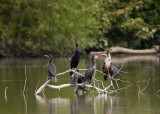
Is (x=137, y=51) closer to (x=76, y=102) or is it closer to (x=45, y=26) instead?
(x=45, y=26)

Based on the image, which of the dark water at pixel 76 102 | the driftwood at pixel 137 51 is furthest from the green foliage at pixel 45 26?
the dark water at pixel 76 102

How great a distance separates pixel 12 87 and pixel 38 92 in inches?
85.7

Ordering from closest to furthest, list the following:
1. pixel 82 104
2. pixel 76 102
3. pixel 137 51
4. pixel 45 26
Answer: pixel 82 104 → pixel 76 102 → pixel 45 26 → pixel 137 51

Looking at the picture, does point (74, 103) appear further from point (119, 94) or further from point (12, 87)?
point (12, 87)

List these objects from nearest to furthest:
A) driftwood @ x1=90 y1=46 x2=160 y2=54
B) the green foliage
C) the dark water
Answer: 1. the dark water
2. the green foliage
3. driftwood @ x1=90 y1=46 x2=160 y2=54

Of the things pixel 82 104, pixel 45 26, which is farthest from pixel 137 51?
pixel 82 104

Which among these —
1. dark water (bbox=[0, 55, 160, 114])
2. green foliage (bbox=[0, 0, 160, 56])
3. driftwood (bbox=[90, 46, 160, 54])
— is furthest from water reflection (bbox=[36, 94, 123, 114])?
driftwood (bbox=[90, 46, 160, 54])

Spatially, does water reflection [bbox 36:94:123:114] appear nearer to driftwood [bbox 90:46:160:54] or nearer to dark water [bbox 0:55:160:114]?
dark water [bbox 0:55:160:114]

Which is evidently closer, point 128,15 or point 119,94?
point 119,94

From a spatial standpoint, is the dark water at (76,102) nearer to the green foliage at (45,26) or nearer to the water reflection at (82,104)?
the water reflection at (82,104)

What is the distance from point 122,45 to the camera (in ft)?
140

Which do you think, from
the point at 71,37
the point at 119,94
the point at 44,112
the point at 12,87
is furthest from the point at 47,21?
the point at 44,112

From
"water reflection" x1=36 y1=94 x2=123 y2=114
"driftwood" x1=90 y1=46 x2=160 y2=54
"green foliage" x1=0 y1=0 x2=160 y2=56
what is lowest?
"water reflection" x1=36 y1=94 x2=123 y2=114

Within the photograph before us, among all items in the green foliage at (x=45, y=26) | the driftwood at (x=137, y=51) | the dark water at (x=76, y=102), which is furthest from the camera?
the driftwood at (x=137, y=51)
